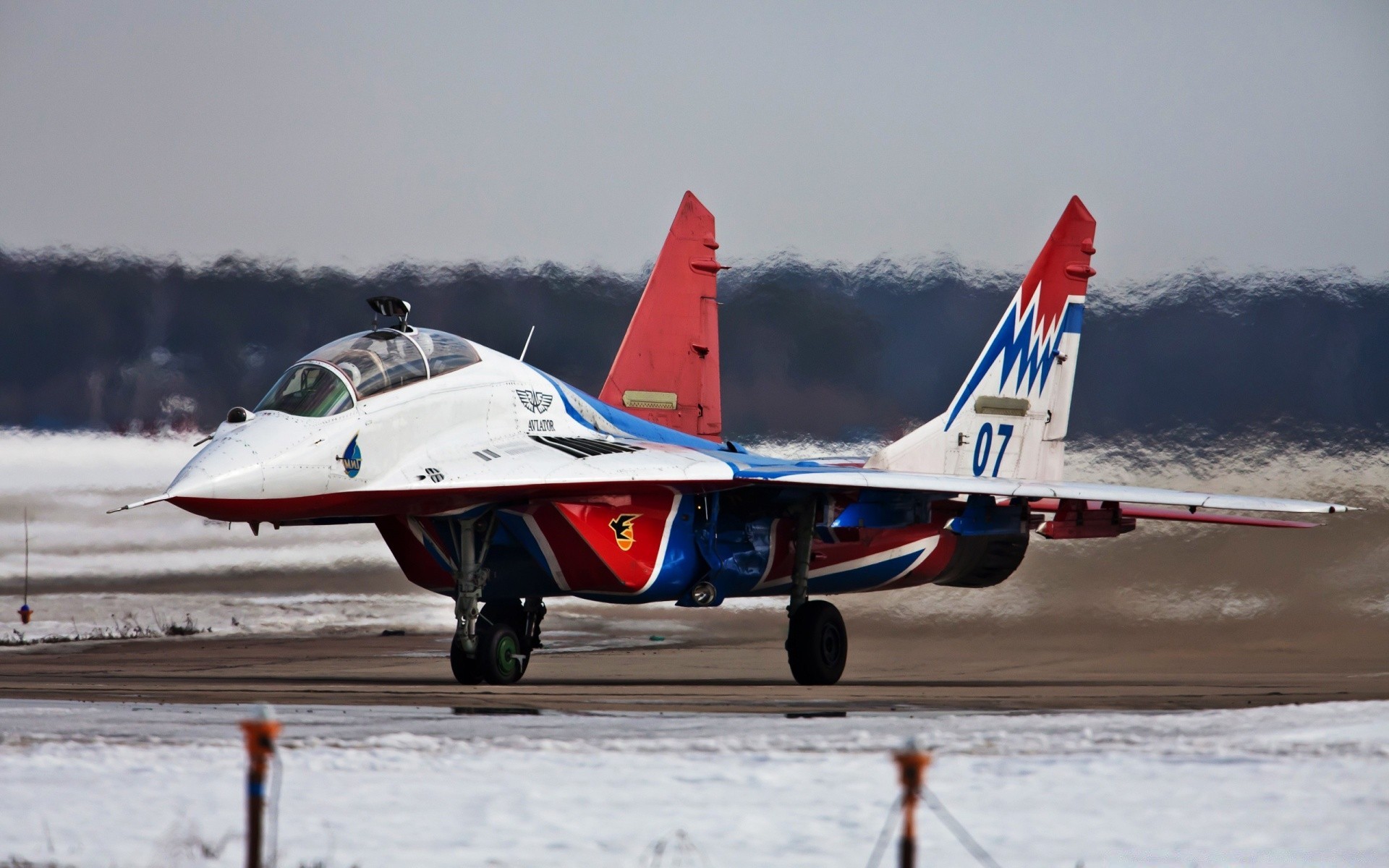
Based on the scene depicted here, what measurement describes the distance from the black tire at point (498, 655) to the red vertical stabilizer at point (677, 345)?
18.5 ft

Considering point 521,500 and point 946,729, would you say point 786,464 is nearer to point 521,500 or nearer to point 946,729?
point 521,500

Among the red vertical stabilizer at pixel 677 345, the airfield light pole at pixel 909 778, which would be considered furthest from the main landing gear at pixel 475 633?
the airfield light pole at pixel 909 778

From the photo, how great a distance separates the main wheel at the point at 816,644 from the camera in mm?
14797

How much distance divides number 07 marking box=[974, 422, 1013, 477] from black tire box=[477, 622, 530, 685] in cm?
676

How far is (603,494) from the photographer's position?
1343 centimetres

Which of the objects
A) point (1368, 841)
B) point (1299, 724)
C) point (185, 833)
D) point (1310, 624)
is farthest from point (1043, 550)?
point (185, 833)

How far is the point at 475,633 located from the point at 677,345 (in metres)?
6.92

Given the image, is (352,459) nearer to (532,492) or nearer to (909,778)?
(532,492)

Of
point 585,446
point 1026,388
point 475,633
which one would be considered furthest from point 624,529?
point 1026,388

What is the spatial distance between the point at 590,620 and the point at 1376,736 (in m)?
15.8

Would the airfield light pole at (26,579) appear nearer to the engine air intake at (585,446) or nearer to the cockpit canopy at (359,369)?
the cockpit canopy at (359,369)

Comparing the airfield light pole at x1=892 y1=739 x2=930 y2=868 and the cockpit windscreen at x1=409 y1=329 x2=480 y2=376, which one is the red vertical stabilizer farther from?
the airfield light pole at x1=892 y1=739 x2=930 y2=868

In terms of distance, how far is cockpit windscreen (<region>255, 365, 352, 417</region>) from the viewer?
40.3ft

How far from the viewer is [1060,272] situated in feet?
60.0
